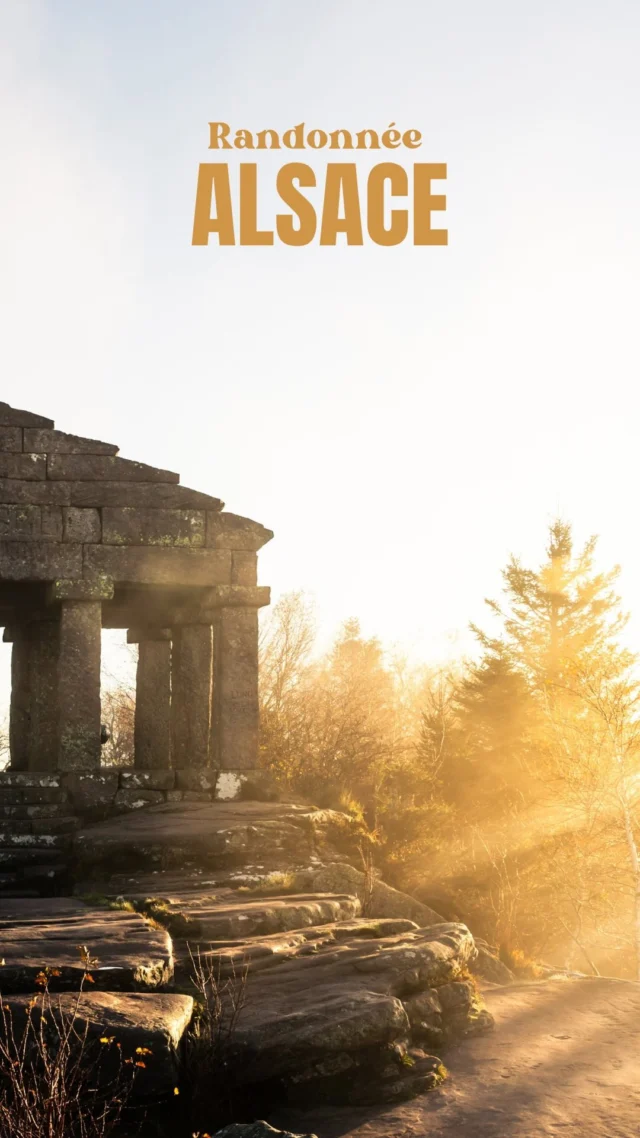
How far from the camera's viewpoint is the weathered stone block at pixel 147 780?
43.3 ft

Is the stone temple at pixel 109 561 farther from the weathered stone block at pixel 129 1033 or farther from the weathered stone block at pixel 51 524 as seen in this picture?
the weathered stone block at pixel 129 1033

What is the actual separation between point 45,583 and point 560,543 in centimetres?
1811

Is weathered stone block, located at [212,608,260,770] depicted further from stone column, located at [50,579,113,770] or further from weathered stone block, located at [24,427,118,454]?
weathered stone block, located at [24,427,118,454]

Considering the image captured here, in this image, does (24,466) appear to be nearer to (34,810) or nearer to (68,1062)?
(34,810)

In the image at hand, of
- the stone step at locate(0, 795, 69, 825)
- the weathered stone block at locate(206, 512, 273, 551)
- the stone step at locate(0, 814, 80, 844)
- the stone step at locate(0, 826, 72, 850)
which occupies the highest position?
the weathered stone block at locate(206, 512, 273, 551)

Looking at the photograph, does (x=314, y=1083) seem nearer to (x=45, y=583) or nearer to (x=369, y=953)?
(x=369, y=953)

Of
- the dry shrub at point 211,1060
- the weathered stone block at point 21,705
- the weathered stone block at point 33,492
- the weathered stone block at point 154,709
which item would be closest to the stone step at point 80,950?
the dry shrub at point 211,1060

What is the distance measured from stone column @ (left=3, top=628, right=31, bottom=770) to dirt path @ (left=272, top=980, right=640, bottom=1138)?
9447 mm

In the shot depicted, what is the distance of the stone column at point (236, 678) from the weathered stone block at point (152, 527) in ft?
2.74

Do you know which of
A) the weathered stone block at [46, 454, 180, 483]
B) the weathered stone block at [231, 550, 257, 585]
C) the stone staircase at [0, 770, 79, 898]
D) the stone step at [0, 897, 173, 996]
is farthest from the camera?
the weathered stone block at [231, 550, 257, 585]

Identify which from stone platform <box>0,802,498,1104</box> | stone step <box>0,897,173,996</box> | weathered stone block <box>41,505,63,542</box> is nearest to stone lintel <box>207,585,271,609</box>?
weathered stone block <box>41,505,63,542</box>

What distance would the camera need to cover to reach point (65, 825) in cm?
1206

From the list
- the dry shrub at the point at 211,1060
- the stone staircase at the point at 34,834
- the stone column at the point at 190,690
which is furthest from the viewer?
the stone column at the point at 190,690

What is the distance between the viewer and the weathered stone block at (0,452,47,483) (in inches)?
526
